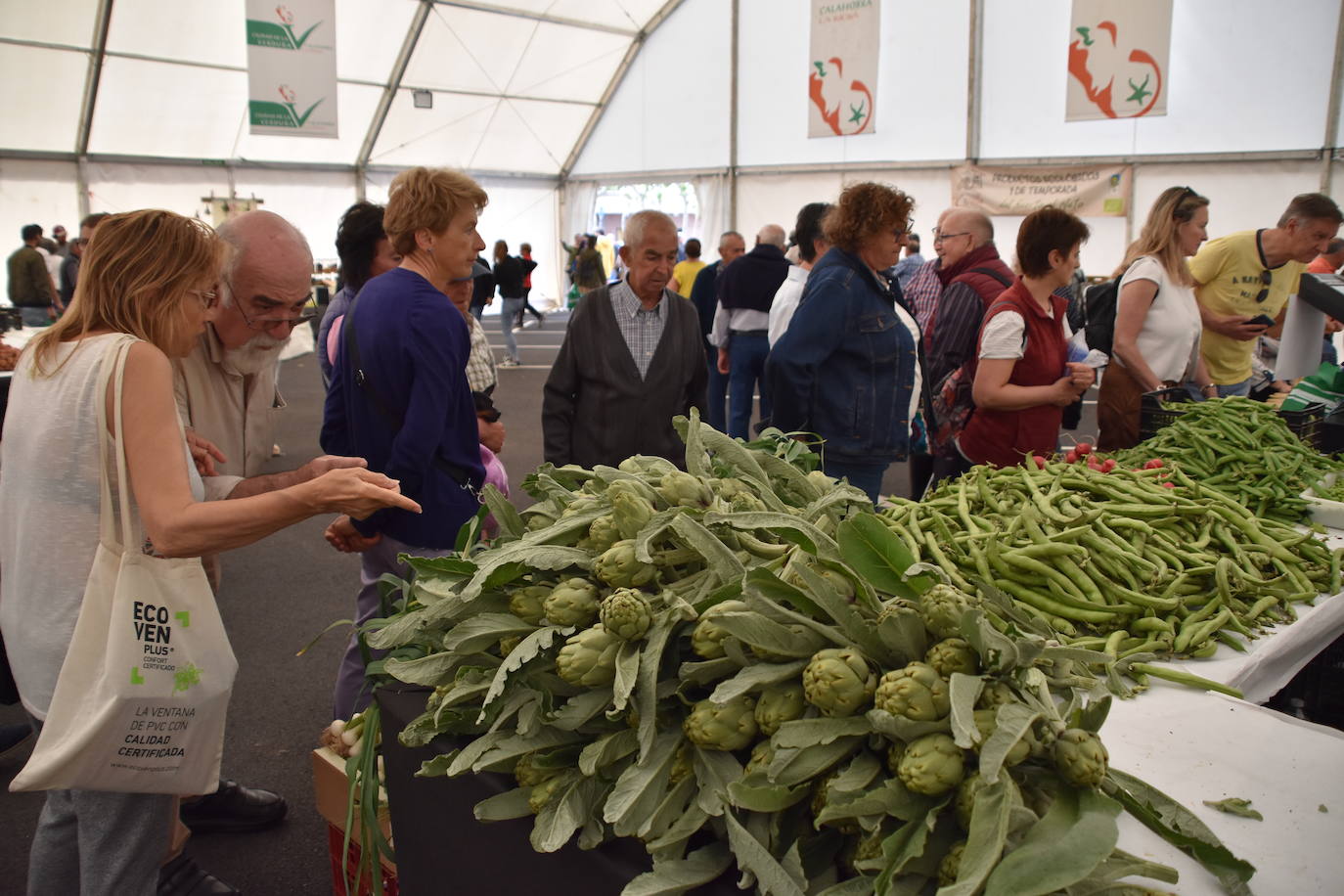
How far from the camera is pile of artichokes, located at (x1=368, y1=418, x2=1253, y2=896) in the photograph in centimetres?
102

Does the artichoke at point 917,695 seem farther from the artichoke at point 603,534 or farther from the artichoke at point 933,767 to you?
the artichoke at point 603,534

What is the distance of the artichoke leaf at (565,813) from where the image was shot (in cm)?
121

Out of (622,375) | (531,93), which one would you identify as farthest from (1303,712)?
(531,93)

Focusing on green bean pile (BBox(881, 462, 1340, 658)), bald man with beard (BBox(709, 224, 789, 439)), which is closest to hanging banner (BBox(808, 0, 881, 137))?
bald man with beard (BBox(709, 224, 789, 439))

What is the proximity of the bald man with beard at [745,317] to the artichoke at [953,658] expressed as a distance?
16.0 feet

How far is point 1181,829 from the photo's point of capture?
45.4 inches

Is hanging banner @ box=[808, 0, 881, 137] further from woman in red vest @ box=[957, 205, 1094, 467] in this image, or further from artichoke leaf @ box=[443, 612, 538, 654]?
artichoke leaf @ box=[443, 612, 538, 654]

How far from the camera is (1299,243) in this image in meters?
4.34

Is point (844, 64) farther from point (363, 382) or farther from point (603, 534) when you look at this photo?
point (603, 534)

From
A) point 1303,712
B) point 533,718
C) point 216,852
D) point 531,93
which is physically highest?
point 531,93

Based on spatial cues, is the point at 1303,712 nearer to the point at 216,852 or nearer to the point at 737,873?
the point at 737,873

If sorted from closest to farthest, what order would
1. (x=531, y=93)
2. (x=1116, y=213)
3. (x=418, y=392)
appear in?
(x=418, y=392)
(x=1116, y=213)
(x=531, y=93)

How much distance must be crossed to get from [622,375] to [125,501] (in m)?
1.79

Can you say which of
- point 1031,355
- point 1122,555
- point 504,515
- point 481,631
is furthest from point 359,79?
point 481,631
